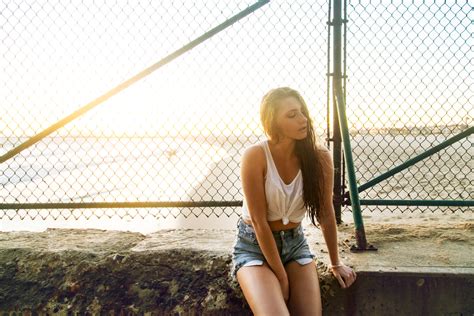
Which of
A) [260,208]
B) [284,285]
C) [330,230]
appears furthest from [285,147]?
[284,285]

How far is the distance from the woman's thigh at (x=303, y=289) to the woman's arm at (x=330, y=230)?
13 cm

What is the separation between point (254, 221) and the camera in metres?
2.47

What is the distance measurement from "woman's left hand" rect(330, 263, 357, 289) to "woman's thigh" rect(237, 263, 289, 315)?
40cm

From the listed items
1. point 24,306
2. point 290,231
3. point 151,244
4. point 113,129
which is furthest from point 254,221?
point 113,129

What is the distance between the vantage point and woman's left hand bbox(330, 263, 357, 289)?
255 centimetres

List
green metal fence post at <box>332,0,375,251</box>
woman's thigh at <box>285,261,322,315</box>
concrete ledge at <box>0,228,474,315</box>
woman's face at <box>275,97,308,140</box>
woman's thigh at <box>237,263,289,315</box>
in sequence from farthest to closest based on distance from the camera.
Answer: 1. green metal fence post at <box>332,0,375,251</box>
2. concrete ledge at <box>0,228,474,315</box>
3. woman's face at <box>275,97,308,140</box>
4. woman's thigh at <box>285,261,322,315</box>
5. woman's thigh at <box>237,263,289,315</box>

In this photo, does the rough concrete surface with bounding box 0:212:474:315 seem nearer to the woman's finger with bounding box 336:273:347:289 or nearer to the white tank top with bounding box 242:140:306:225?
the woman's finger with bounding box 336:273:347:289

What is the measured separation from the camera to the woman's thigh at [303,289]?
7.73 feet

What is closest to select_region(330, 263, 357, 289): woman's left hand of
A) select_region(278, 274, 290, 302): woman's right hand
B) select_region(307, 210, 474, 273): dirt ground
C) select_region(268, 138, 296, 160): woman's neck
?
select_region(307, 210, 474, 273): dirt ground

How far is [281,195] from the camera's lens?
2504mm

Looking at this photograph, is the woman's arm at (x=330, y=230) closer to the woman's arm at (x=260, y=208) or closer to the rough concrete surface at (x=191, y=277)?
the rough concrete surface at (x=191, y=277)

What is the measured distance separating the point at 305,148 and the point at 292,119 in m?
0.19

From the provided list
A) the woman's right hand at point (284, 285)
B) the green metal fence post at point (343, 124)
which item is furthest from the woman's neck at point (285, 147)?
the woman's right hand at point (284, 285)

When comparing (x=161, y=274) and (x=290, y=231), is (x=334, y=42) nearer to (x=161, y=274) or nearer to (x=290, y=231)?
(x=290, y=231)
